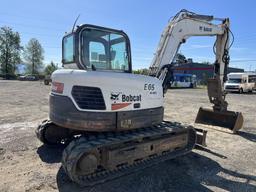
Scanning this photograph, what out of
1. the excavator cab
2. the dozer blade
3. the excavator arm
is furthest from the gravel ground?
the excavator cab

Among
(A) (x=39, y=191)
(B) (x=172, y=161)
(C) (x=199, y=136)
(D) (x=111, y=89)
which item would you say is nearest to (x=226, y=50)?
(C) (x=199, y=136)

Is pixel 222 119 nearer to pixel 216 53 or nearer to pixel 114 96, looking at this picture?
pixel 216 53

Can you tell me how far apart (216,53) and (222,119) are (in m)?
2.42

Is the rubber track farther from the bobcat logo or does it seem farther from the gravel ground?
the bobcat logo

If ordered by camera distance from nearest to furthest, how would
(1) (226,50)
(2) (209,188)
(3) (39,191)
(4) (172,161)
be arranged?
(3) (39,191) → (2) (209,188) → (4) (172,161) → (1) (226,50)

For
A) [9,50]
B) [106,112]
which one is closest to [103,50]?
[106,112]

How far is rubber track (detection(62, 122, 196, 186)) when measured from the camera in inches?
186

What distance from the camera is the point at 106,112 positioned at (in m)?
5.29

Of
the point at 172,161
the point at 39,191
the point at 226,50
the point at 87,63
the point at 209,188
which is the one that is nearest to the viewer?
the point at 39,191

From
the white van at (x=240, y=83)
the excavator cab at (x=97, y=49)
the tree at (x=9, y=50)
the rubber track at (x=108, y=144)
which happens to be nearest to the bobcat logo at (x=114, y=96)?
the excavator cab at (x=97, y=49)

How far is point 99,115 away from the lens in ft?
17.2

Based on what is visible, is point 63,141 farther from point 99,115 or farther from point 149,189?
point 149,189

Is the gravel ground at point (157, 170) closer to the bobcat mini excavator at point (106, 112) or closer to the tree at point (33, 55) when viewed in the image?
the bobcat mini excavator at point (106, 112)

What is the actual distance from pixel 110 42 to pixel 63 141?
306 cm
